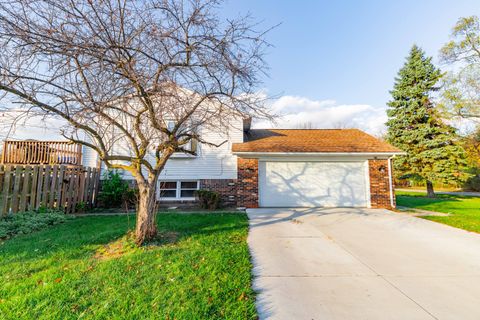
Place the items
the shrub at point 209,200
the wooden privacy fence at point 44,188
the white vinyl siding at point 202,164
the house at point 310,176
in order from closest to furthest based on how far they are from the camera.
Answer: the wooden privacy fence at point 44,188 → the shrub at point 209,200 → the house at point 310,176 → the white vinyl siding at point 202,164

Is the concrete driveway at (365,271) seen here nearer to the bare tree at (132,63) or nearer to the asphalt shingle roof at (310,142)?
the bare tree at (132,63)

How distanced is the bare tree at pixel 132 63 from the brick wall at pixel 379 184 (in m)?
7.14

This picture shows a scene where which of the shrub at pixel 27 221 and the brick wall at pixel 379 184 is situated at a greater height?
the brick wall at pixel 379 184

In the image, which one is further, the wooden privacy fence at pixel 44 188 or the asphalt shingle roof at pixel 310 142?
the asphalt shingle roof at pixel 310 142

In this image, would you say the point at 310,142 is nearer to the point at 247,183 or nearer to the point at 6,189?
the point at 247,183

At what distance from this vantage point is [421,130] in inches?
568

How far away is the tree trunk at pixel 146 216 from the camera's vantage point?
13.7 feet

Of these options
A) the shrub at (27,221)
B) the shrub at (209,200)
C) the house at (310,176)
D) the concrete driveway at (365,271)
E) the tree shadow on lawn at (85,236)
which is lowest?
the concrete driveway at (365,271)

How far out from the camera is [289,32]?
4645 millimetres

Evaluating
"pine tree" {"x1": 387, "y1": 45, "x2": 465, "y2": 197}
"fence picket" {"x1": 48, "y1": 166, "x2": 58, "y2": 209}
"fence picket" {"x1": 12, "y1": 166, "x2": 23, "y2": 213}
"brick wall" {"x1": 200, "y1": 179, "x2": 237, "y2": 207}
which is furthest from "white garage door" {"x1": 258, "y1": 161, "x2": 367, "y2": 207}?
"pine tree" {"x1": 387, "y1": 45, "x2": 465, "y2": 197}

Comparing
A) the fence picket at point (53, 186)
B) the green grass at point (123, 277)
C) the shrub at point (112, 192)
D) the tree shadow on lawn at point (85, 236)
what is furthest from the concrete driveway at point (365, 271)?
the fence picket at point (53, 186)

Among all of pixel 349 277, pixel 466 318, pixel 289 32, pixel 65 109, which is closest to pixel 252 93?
pixel 289 32

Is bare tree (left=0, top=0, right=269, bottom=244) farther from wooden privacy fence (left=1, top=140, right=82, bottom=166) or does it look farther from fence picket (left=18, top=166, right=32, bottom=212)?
wooden privacy fence (left=1, top=140, right=82, bottom=166)

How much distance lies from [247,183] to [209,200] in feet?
5.75
